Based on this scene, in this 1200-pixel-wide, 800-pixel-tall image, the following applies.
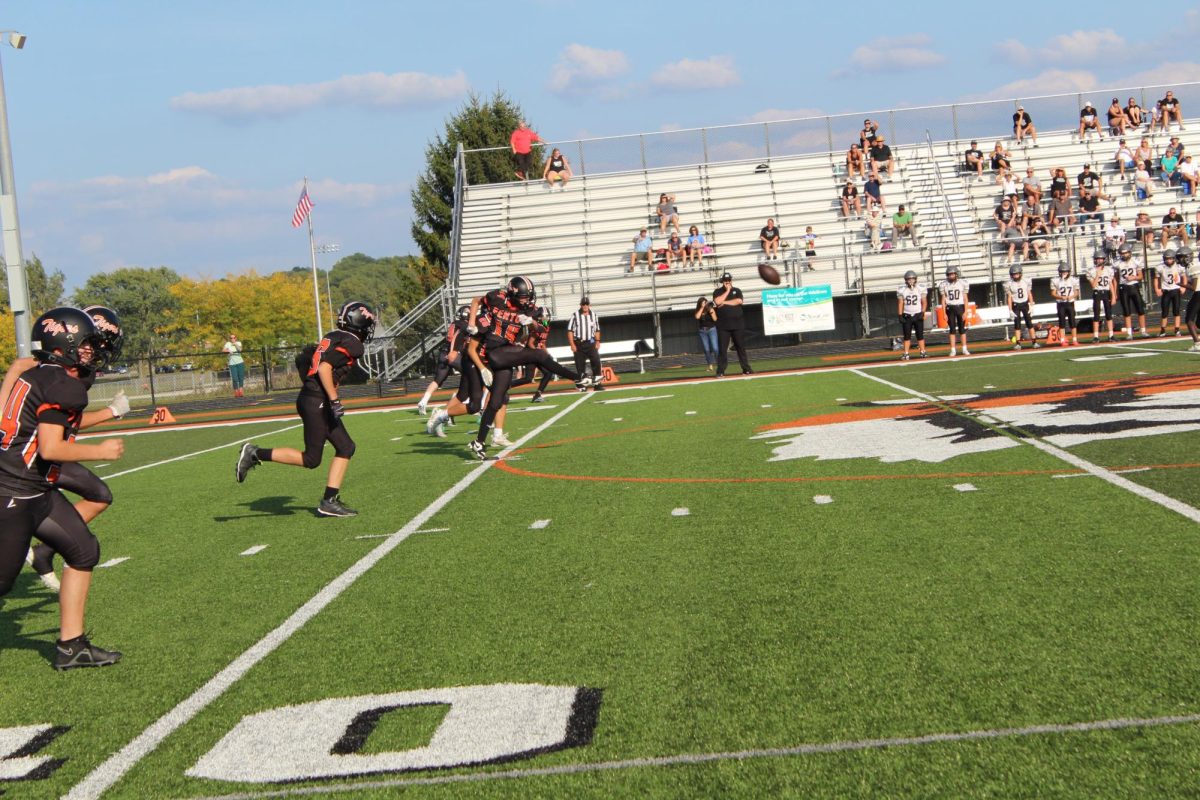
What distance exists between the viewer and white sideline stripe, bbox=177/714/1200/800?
3732 millimetres

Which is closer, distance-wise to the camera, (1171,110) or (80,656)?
(80,656)

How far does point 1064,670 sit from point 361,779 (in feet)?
8.26

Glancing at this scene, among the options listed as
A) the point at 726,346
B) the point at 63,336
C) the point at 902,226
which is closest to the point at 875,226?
the point at 902,226

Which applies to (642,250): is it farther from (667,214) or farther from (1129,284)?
(1129,284)

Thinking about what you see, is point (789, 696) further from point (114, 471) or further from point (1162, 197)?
point (1162, 197)

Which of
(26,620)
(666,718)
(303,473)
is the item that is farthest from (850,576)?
(303,473)

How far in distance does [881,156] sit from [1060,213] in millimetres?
6178

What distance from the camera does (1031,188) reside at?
3409 centimetres

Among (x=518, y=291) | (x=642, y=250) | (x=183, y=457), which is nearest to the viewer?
(x=518, y=291)

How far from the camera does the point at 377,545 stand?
802 centimetres

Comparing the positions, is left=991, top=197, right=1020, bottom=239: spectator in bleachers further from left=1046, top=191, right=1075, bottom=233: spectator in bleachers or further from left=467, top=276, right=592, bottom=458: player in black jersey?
left=467, top=276, right=592, bottom=458: player in black jersey

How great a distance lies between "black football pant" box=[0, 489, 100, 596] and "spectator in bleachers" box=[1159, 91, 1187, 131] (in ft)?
132

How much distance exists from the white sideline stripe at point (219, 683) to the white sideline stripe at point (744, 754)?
0.47 m

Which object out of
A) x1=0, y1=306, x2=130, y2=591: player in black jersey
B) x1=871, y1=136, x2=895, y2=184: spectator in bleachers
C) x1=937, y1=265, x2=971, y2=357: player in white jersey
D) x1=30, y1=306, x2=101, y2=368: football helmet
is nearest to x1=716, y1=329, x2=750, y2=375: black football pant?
x1=937, y1=265, x2=971, y2=357: player in white jersey
